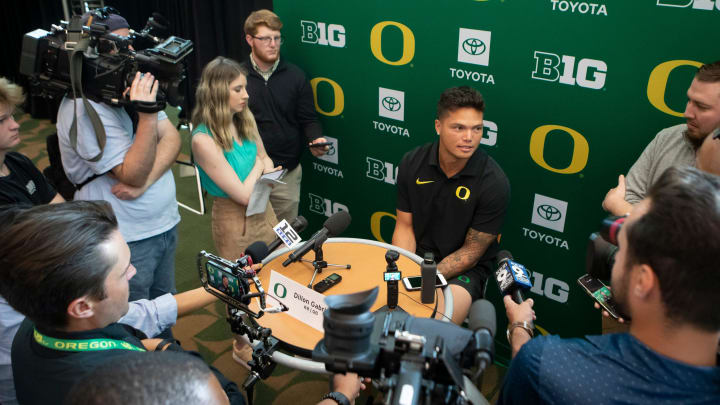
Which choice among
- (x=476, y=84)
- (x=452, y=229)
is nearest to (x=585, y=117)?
(x=476, y=84)

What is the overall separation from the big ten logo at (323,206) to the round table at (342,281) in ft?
4.40

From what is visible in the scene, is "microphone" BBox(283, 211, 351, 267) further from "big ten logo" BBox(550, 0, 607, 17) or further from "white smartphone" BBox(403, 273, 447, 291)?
"big ten logo" BBox(550, 0, 607, 17)

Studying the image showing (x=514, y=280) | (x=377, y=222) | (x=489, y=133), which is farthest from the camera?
(x=377, y=222)

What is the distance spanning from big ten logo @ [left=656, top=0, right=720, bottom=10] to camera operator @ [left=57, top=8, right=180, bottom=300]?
7.54ft

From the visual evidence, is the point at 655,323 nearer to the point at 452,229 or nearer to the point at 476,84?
the point at 452,229

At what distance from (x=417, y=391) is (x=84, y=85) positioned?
2024 mm

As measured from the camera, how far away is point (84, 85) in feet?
7.22

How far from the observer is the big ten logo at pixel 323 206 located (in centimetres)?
403

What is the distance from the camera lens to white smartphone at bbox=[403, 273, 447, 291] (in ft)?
7.39

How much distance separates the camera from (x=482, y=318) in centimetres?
122

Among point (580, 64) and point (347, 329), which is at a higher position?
point (580, 64)

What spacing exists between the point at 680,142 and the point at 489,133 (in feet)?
3.35

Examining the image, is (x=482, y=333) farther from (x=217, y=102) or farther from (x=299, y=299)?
(x=217, y=102)

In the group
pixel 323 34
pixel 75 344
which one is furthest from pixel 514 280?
pixel 323 34
